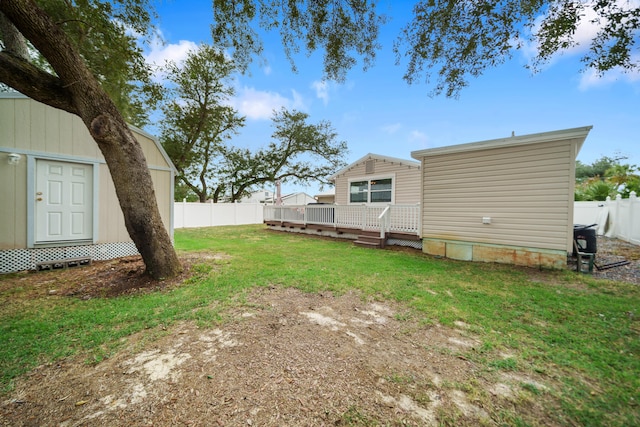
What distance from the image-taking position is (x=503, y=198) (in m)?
5.82

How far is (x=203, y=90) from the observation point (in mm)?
14344

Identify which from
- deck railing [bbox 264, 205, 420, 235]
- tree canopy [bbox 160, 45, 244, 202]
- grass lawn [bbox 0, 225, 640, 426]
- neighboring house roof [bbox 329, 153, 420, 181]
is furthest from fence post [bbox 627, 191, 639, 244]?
tree canopy [bbox 160, 45, 244, 202]

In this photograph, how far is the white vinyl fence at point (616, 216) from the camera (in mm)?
8078

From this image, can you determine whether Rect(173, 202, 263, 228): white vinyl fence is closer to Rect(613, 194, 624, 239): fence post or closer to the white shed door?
the white shed door

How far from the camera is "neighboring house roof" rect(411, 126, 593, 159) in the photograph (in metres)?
4.92

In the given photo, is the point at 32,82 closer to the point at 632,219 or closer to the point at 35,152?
the point at 35,152

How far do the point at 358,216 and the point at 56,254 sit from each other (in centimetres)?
811

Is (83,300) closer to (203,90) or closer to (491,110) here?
(491,110)

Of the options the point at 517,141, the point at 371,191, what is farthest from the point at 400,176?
the point at 517,141

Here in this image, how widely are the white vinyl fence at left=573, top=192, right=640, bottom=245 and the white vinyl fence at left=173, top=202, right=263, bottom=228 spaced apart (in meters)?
18.7

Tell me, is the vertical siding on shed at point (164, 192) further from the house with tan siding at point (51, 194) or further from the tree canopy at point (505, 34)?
the tree canopy at point (505, 34)

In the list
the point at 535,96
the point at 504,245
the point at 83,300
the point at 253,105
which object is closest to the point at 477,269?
the point at 504,245

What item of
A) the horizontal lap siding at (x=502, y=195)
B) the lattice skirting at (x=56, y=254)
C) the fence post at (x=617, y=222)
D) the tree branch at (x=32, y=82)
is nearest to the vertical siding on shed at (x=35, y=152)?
the lattice skirting at (x=56, y=254)

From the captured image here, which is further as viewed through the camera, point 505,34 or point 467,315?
point 505,34
